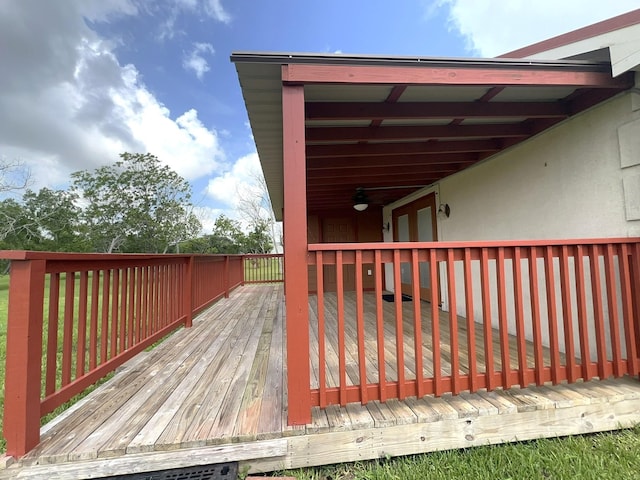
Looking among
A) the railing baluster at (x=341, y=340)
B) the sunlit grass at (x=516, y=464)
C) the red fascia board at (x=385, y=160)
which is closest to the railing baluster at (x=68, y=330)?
the sunlit grass at (x=516, y=464)

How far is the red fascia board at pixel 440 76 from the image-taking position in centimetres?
172

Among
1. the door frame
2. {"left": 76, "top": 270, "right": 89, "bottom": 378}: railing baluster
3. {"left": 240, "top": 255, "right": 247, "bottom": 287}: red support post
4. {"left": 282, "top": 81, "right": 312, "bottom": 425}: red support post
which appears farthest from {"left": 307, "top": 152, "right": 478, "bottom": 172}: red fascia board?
{"left": 240, "top": 255, "right": 247, "bottom": 287}: red support post

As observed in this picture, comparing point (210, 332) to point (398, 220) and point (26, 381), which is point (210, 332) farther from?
point (398, 220)

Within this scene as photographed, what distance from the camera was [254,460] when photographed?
1.51 meters

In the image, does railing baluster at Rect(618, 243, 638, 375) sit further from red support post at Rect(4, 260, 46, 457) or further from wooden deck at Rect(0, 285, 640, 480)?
red support post at Rect(4, 260, 46, 457)

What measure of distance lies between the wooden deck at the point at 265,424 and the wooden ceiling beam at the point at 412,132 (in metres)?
2.03

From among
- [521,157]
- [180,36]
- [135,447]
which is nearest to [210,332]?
[135,447]

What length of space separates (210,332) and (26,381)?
2.25 meters

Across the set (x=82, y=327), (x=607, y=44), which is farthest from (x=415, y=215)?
(x=82, y=327)

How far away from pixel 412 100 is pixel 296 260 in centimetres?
159

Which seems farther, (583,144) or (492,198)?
(492,198)

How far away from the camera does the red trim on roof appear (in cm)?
187

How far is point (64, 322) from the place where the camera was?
1.77 m

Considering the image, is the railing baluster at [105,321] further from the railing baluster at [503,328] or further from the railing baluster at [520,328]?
the railing baluster at [520,328]
